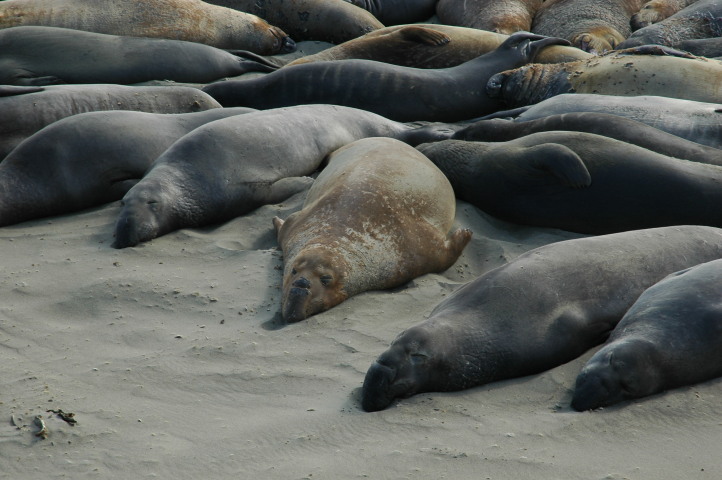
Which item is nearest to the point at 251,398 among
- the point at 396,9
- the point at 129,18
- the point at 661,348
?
the point at 661,348

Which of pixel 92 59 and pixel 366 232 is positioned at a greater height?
pixel 92 59

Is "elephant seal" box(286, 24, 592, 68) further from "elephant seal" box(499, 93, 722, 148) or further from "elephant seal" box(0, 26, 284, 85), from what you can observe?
"elephant seal" box(499, 93, 722, 148)

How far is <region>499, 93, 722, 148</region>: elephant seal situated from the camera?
621cm

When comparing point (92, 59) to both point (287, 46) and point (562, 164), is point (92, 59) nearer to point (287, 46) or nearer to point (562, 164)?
point (287, 46)

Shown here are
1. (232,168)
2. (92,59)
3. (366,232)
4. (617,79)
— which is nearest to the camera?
(366,232)

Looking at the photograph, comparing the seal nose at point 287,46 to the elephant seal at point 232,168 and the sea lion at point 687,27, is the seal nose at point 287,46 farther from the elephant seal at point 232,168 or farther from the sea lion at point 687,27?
the elephant seal at point 232,168

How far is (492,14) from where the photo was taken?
10633 mm

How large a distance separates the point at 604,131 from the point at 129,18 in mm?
5174

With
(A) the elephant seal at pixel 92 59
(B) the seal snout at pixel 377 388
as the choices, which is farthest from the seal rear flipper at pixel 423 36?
(B) the seal snout at pixel 377 388

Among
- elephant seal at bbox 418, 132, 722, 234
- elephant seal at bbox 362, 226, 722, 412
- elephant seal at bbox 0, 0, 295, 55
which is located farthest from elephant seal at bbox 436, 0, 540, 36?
elephant seal at bbox 362, 226, 722, 412

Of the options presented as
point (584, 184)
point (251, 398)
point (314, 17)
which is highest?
point (314, 17)

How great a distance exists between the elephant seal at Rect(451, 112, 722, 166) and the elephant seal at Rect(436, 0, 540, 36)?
4019mm

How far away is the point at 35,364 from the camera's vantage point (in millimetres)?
3529

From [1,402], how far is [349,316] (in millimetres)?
1611
